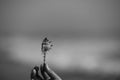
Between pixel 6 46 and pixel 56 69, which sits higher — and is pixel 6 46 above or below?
above

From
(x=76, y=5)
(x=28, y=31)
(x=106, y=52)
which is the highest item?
(x=76, y=5)

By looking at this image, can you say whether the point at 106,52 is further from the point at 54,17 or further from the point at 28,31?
the point at 28,31

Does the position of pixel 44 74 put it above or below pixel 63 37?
below

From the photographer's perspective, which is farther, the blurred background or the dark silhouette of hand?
the blurred background

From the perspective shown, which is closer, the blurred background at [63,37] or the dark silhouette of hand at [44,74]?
the dark silhouette of hand at [44,74]

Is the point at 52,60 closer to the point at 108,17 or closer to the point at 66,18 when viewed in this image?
the point at 66,18

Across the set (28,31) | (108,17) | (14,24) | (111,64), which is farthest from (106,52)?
(14,24)

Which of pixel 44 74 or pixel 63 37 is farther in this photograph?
pixel 63 37

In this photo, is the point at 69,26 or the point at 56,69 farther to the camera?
the point at 69,26
